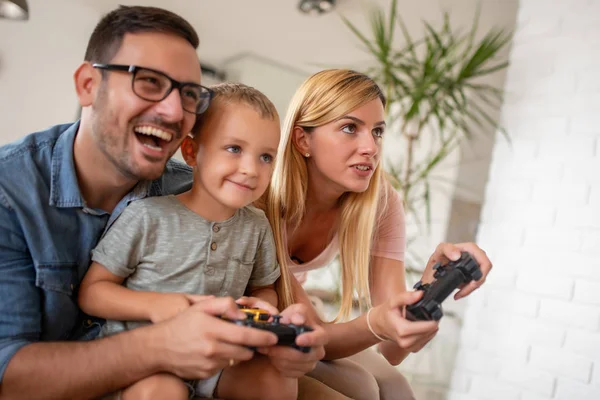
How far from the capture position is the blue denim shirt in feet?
2.77

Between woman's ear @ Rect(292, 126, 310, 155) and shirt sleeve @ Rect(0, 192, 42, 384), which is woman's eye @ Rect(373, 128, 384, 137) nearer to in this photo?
woman's ear @ Rect(292, 126, 310, 155)

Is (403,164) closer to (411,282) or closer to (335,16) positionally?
(411,282)

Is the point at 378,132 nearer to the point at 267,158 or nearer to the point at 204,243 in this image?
the point at 267,158

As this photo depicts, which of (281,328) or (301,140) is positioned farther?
(301,140)

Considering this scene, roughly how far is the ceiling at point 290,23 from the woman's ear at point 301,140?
1.87 meters

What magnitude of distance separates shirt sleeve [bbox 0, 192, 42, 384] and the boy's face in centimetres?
33

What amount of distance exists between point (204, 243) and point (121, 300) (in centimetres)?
18

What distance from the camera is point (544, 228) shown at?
2357 millimetres

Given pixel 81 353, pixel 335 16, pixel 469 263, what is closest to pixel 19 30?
pixel 335 16

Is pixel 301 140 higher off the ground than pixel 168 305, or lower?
higher

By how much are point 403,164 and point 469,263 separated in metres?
2.03

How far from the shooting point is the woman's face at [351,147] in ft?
4.26

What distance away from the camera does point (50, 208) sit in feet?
2.96

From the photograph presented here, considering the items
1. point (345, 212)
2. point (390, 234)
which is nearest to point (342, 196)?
point (345, 212)
